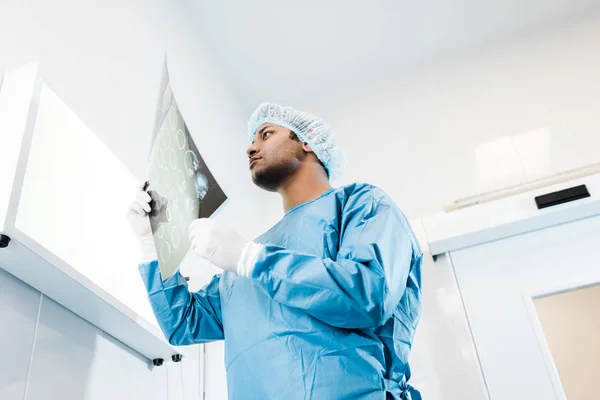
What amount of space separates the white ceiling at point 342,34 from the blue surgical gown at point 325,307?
1.31 meters

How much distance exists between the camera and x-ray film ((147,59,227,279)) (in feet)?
3.80

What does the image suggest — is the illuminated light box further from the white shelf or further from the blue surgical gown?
the white shelf

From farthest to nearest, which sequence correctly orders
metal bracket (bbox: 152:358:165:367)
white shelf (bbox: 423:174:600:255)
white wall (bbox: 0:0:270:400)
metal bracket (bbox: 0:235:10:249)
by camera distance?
white shelf (bbox: 423:174:600:255), metal bracket (bbox: 152:358:165:367), white wall (bbox: 0:0:270:400), metal bracket (bbox: 0:235:10:249)

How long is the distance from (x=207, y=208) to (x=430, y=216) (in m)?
1.06

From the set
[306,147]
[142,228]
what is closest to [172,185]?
[142,228]

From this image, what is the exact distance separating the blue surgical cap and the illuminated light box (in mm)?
412

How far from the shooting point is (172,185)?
3.88ft

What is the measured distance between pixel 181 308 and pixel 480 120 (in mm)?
1549

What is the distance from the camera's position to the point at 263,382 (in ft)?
3.32

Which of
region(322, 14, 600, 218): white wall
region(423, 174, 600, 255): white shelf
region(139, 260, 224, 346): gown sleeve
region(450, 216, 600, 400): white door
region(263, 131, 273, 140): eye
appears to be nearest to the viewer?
region(139, 260, 224, 346): gown sleeve

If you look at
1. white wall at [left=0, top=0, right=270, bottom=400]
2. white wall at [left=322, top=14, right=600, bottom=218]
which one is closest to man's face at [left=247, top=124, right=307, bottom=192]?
white wall at [left=0, top=0, right=270, bottom=400]

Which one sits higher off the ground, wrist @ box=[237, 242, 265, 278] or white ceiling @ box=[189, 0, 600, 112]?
white ceiling @ box=[189, 0, 600, 112]

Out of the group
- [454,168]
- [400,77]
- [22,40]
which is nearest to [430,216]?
[454,168]

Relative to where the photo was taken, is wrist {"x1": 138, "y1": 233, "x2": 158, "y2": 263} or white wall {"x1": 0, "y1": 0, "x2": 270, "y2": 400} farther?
wrist {"x1": 138, "y1": 233, "x2": 158, "y2": 263}
